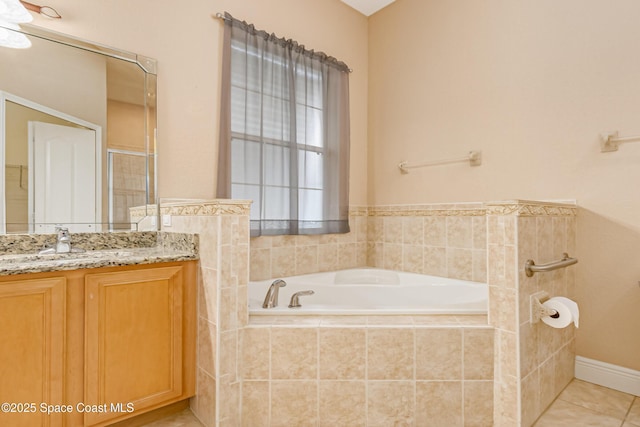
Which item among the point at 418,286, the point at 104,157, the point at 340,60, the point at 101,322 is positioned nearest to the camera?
the point at 101,322

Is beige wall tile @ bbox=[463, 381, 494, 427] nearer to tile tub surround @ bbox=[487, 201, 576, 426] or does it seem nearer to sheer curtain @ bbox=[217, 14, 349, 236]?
tile tub surround @ bbox=[487, 201, 576, 426]

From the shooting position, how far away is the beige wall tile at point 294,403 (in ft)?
5.21

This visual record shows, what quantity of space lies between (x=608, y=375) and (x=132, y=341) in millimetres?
2555

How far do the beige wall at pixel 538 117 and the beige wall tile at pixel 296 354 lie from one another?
1.63m

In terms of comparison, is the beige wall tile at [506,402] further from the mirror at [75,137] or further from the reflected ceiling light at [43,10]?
the reflected ceiling light at [43,10]

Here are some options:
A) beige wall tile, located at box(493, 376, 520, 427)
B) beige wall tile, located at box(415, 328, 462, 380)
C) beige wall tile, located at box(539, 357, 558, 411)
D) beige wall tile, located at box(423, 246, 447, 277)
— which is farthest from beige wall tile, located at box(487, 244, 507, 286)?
beige wall tile, located at box(423, 246, 447, 277)

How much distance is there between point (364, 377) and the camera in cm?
159

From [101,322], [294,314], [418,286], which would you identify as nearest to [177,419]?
[101,322]

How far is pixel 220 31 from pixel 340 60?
1119 mm

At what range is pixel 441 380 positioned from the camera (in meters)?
1.59

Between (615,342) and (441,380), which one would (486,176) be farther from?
(441,380)

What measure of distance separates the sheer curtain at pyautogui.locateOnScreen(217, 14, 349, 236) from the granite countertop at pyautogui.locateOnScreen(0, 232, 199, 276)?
1.70 ft

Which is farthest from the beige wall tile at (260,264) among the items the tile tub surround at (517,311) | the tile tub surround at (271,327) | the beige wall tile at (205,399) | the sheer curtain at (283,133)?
the tile tub surround at (517,311)

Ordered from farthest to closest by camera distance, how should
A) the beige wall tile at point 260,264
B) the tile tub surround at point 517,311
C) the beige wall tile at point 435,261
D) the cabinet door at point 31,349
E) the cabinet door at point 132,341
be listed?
the beige wall tile at point 435,261, the beige wall tile at point 260,264, the tile tub surround at point 517,311, the cabinet door at point 132,341, the cabinet door at point 31,349
